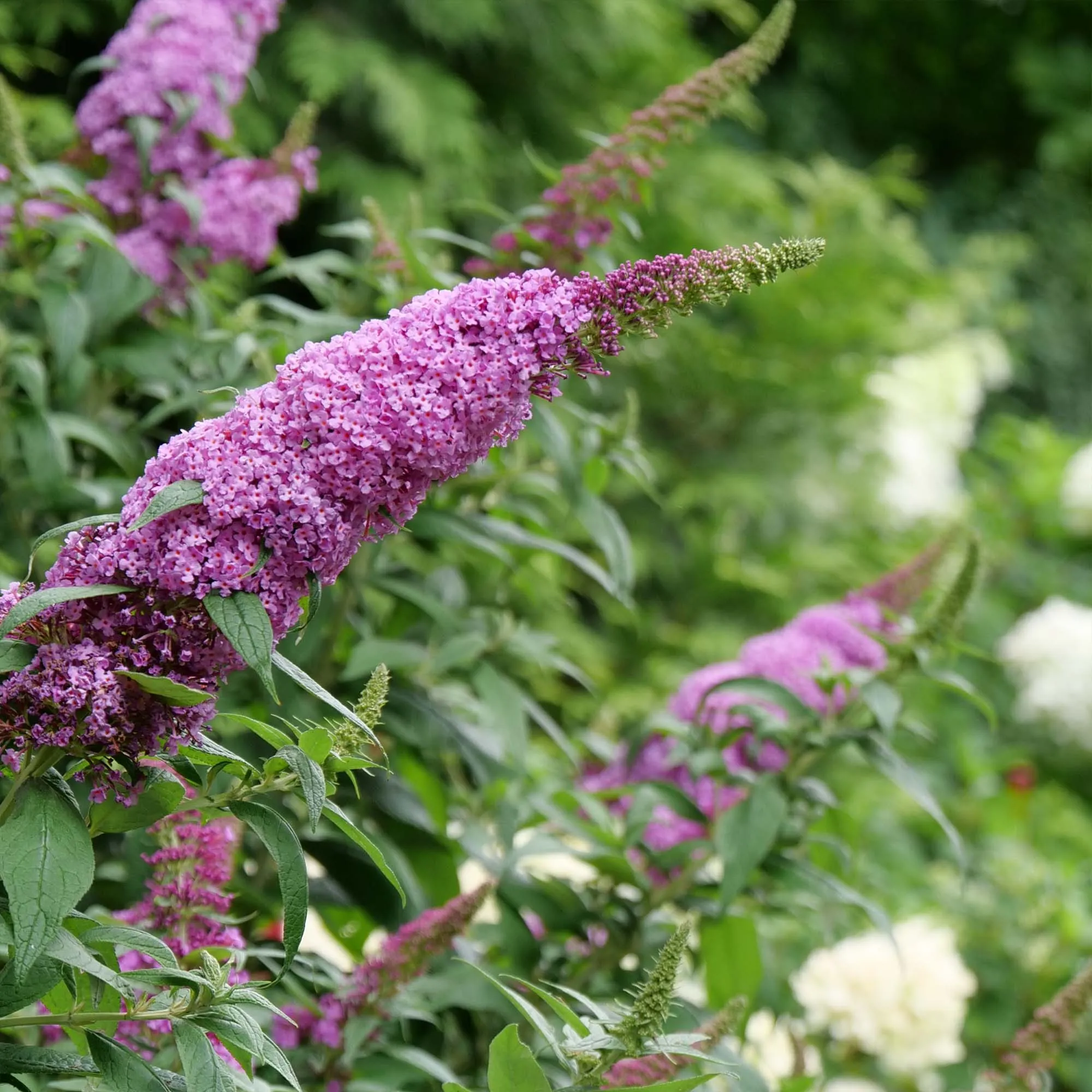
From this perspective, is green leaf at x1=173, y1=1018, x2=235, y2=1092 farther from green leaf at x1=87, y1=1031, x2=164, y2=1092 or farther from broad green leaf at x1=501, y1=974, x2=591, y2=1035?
broad green leaf at x1=501, y1=974, x2=591, y2=1035

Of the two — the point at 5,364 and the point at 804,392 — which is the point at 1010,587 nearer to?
the point at 804,392

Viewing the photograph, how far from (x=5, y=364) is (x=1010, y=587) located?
4.47 meters

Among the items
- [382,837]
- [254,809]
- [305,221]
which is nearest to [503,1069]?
[254,809]

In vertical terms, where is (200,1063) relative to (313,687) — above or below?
below

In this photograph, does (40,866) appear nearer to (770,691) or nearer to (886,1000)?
(770,691)

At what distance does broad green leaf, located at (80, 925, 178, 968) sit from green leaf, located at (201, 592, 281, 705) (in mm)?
205

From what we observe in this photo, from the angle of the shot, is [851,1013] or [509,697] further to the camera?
[851,1013]

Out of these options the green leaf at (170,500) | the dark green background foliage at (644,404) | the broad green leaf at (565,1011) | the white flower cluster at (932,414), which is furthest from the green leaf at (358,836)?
the white flower cluster at (932,414)

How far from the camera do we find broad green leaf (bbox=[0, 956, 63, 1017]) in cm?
85

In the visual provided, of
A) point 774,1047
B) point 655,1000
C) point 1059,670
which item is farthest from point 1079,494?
point 655,1000

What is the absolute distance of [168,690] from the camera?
2.74 ft

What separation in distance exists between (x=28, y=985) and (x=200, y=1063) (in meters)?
0.12

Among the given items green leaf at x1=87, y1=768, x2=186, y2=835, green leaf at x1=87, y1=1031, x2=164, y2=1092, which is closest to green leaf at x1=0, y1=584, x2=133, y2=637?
green leaf at x1=87, y1=768, x2=186, y2=835

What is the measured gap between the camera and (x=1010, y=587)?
5.29m
